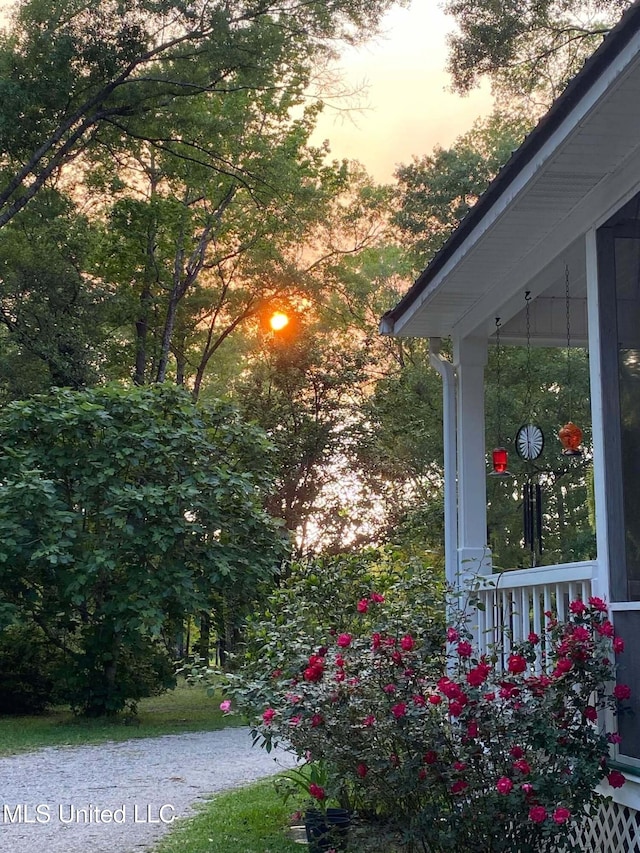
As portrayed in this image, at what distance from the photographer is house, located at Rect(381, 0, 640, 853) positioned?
11.4ft

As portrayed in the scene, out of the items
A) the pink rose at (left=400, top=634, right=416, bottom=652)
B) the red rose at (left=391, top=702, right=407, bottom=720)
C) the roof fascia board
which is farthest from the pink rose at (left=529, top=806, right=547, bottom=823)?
the roof fascia board

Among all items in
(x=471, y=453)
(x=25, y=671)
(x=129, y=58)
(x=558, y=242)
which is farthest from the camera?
(x=129, y=58)

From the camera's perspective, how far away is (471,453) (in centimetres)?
627

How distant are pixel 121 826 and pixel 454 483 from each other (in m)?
3.06

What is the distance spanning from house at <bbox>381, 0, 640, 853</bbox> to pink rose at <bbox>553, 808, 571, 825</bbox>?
0.35 metres

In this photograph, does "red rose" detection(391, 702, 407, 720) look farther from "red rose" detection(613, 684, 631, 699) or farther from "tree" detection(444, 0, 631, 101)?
"tree" detection(444, 0, 631, 101)

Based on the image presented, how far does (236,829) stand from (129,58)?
37.9 ft

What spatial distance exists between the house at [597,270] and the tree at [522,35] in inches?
382

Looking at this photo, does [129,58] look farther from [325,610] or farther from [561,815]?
[561,815]

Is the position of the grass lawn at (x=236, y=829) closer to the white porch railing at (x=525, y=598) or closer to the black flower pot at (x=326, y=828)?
the black flower pot at (x=326, y=828)

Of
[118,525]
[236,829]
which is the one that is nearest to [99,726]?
[118,525]

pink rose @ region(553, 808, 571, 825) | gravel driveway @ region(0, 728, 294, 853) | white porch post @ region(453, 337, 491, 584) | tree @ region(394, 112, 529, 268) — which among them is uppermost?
tree @ region(394, 112, 529, 268)

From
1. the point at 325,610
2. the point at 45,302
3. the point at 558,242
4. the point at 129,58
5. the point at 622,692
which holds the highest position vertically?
the point at 129,58

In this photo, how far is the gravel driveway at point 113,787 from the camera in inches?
218
